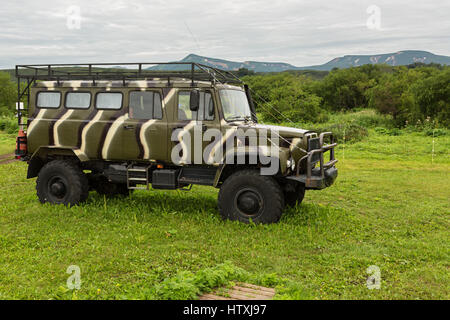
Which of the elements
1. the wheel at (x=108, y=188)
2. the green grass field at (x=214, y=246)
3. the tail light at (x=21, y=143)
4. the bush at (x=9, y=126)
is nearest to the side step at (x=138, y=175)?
the green grass field at (x=214, y=246)

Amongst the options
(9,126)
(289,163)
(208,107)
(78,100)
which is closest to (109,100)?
(78,100)

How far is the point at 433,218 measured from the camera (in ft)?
28.0

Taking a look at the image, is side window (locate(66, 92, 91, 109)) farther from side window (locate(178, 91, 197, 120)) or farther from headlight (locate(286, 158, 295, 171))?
headlight (locate(286, 158, 295, 171))

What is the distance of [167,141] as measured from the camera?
27.1 feet

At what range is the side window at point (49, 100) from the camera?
9047 millimetres

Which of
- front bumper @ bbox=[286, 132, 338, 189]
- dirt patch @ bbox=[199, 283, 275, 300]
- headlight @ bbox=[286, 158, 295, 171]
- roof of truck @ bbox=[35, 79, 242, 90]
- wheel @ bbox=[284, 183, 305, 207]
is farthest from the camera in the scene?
wheel @ bbox=[284, 183, 305, 207]

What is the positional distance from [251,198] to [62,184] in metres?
4.15

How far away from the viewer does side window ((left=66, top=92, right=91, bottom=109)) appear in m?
8.85

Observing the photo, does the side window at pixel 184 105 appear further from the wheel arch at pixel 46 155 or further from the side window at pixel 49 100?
the side window at pixel 49 100

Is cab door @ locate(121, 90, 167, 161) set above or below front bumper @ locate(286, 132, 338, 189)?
above

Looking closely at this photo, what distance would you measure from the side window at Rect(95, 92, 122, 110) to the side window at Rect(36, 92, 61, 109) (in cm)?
97

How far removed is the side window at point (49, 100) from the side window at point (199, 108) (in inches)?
110

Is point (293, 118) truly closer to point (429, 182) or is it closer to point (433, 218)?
point (429, 182)

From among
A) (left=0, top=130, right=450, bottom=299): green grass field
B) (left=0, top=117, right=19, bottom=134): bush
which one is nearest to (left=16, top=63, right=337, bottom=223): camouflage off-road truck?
(left=0, top=130, right=450, bottom=299): green grass field
